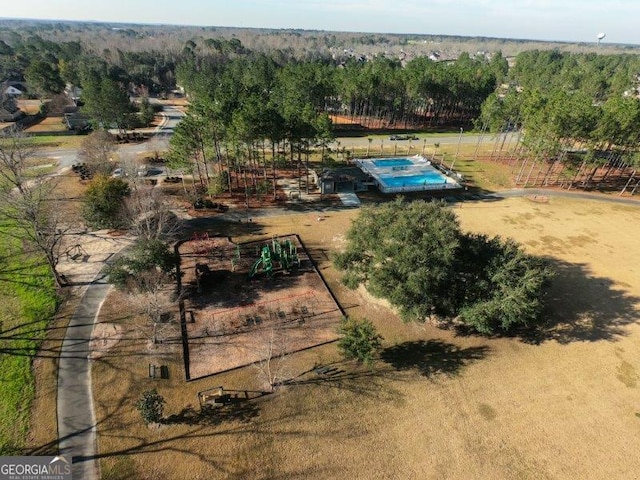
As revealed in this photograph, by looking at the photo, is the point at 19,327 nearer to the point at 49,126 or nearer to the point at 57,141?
the point at 57,141

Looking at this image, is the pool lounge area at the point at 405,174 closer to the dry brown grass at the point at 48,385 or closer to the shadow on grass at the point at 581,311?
the shadow on grass at the point at 581,311

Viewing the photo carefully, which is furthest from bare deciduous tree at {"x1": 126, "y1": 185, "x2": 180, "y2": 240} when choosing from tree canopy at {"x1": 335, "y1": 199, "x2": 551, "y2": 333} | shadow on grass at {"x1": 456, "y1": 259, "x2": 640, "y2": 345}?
shadow on grass at {"x1": 456, "y1": 259, "x2": 640, "y2": 345}

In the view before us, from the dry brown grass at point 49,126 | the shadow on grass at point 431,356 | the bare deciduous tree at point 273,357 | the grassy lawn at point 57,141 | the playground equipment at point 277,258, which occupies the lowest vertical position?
the dry brown grass at point 49,126

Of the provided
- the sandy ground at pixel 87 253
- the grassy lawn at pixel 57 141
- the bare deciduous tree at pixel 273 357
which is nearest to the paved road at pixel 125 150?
the grassy lawn at pixel 57 141

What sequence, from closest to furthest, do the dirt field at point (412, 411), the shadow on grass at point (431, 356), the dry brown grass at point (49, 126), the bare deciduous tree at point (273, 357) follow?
the dirt field at point (412, 411), the bare deciduous tree at point (273, 357), the shadow on grass at point (431, 356), the dry brown grass at point (49, 126)

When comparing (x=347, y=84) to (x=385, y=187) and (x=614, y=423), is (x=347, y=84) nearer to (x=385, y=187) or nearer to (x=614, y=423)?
(x=385, y=187)

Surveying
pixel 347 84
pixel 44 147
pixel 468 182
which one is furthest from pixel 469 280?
pixel 44 147
